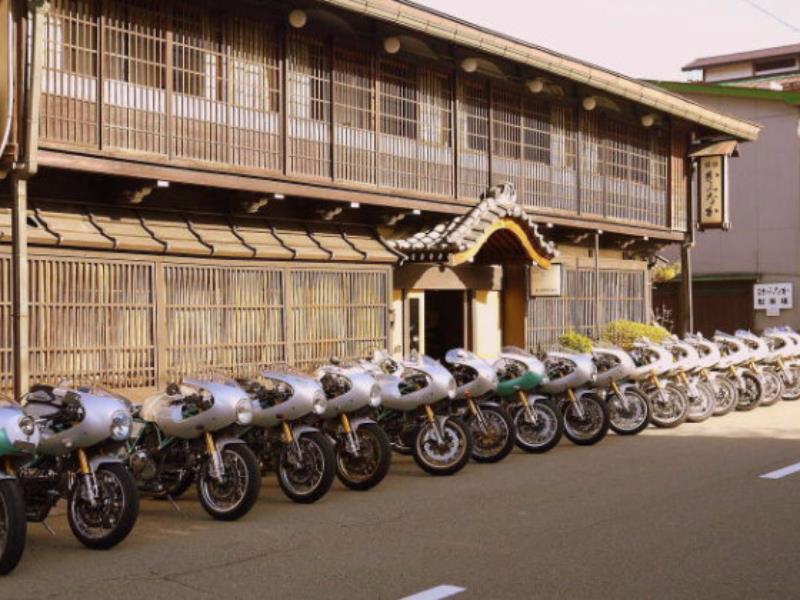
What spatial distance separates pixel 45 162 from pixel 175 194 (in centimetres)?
248

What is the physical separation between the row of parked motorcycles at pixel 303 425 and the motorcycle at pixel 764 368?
2.67 metres

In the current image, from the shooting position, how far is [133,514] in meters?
7.52

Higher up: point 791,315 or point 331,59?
point 331,59

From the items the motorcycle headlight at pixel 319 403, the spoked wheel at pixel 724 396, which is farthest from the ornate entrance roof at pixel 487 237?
the motorcycle headlight at pixel 319 403

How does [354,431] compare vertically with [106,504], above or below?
above

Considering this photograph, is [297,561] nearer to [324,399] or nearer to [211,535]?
[211,535]

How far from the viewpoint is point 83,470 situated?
303 inches

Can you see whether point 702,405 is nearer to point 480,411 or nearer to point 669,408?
point 669,408

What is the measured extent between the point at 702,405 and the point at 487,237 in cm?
427

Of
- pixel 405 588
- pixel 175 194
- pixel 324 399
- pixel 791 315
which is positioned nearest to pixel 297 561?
pixel 405 588

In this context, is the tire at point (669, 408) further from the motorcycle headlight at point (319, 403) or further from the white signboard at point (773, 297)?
the white signboard at point (773, 297)

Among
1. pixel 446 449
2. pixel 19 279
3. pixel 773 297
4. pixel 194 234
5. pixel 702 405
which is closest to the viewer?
pixel 19 279

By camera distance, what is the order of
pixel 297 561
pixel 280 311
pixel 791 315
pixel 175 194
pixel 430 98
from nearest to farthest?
pixel 297 561 < pixel 175 194 < pixel 280 311 < pixel 430 98 < pixel 791 315

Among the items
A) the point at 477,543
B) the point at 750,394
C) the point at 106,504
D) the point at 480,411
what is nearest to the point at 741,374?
the point at 750,394
